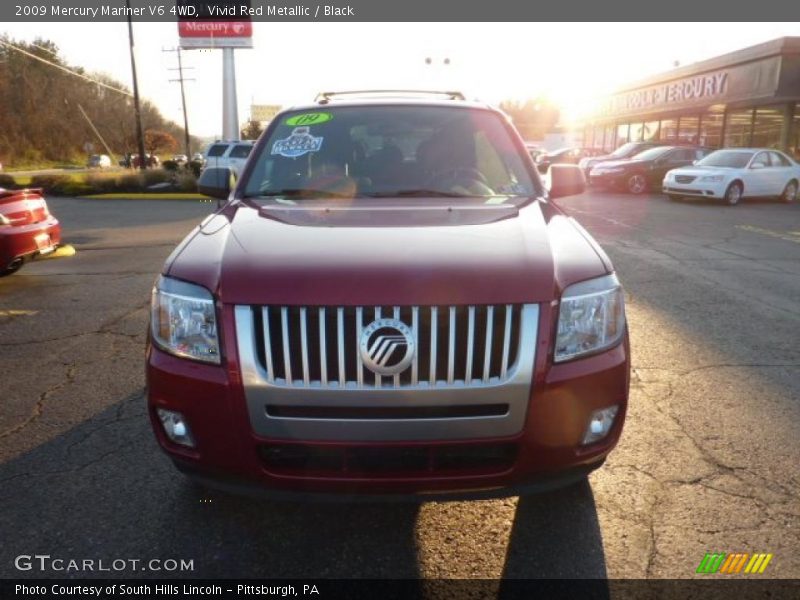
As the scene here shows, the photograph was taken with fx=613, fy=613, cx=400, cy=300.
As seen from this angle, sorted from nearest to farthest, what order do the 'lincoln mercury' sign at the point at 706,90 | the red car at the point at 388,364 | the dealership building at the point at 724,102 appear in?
the red car at the point at 388,364
the dealership building at the point at 724,102
the 'lincoln mercury' sign at the point at 706,90

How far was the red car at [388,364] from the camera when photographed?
2.01 meters

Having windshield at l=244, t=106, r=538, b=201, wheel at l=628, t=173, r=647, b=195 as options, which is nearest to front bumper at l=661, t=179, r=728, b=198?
wheel at l=628, t=173, r=647, b=195

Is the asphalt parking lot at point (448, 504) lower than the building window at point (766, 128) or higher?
lower

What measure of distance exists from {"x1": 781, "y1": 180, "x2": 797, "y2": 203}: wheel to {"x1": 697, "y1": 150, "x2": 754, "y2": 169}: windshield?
1875 millimetres

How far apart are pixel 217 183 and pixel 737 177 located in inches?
643

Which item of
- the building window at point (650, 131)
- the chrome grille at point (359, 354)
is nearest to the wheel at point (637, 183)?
the building window at point (650, 131)

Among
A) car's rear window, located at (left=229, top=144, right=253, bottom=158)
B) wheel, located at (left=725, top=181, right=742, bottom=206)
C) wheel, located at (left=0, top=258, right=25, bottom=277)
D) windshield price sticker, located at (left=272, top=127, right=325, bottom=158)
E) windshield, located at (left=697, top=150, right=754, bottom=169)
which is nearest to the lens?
windshield price sticker, located at (left=272, top=127, right=325, bottom=158)

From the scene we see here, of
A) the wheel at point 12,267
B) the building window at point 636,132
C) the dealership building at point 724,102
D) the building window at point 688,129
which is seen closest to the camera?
the wheel at point 12,267

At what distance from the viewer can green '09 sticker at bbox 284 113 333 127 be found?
3.76 m

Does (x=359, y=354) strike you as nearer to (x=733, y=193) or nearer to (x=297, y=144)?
(x=297, y=144)

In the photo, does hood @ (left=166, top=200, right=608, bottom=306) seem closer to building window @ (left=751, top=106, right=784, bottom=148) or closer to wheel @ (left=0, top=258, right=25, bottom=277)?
wheel @ (left=0, top=258, right=25, bottom=277)

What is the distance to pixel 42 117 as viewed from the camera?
57000 mm

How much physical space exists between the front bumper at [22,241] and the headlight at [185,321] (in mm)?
5261

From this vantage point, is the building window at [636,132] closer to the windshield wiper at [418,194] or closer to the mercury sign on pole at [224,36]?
the mercury sign on pole at [224,36]
